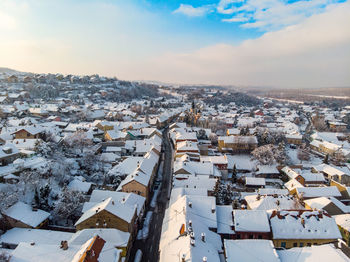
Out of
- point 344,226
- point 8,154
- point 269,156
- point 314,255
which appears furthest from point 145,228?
point 269,156

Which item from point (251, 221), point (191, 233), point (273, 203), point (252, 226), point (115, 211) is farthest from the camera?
point (273, 203)

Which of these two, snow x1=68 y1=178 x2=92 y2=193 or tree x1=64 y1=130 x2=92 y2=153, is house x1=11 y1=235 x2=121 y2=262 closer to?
snow x1=68 y1=178 x2=92 y2=193

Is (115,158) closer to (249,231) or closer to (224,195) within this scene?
(224,195)

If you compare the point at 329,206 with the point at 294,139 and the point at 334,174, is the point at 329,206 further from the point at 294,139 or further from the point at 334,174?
the point at 294,139

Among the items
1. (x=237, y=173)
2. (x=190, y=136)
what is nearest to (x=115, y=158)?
(x=190, y=136)

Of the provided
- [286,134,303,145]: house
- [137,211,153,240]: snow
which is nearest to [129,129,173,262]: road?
[137,211,153,240]: snow

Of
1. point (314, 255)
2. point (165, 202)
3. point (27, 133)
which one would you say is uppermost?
point (27, 133)

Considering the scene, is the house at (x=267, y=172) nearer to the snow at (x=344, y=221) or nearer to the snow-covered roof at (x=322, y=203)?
the snow-covered roof at (x=322, y=203)
